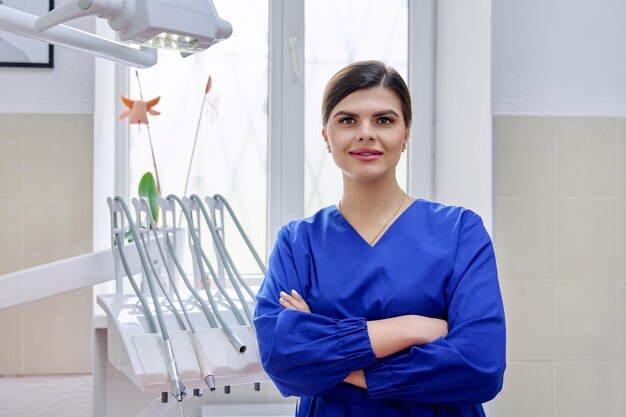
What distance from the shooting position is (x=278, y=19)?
2271 millimetres

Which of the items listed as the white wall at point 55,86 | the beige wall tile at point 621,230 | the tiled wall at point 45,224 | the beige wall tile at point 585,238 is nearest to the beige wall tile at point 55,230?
the tiled wall at point 45,224

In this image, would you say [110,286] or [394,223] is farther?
[110,286]

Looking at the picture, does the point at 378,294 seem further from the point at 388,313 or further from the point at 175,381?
the point at 175,381

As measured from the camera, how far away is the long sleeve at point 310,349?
1.09m

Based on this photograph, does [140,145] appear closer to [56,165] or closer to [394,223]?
[56,165]

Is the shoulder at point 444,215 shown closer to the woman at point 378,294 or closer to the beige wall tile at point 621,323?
the woman at point 378,294

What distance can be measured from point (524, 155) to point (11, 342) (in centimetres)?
145

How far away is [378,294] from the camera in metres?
1.16

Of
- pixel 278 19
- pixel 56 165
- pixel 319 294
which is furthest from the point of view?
pixel 278 19

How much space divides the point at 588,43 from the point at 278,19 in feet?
3.12

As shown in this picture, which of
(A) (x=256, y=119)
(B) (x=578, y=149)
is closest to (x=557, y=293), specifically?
(B) (x=578, y=149)

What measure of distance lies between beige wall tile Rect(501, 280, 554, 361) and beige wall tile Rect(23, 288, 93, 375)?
3.75 feet

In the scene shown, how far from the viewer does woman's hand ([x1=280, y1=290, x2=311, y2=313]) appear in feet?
3.84

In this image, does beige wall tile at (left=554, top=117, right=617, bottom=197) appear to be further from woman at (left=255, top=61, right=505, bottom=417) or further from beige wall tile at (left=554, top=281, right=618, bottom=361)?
woman at (left=255, top=61, right=505, bottom=417)
